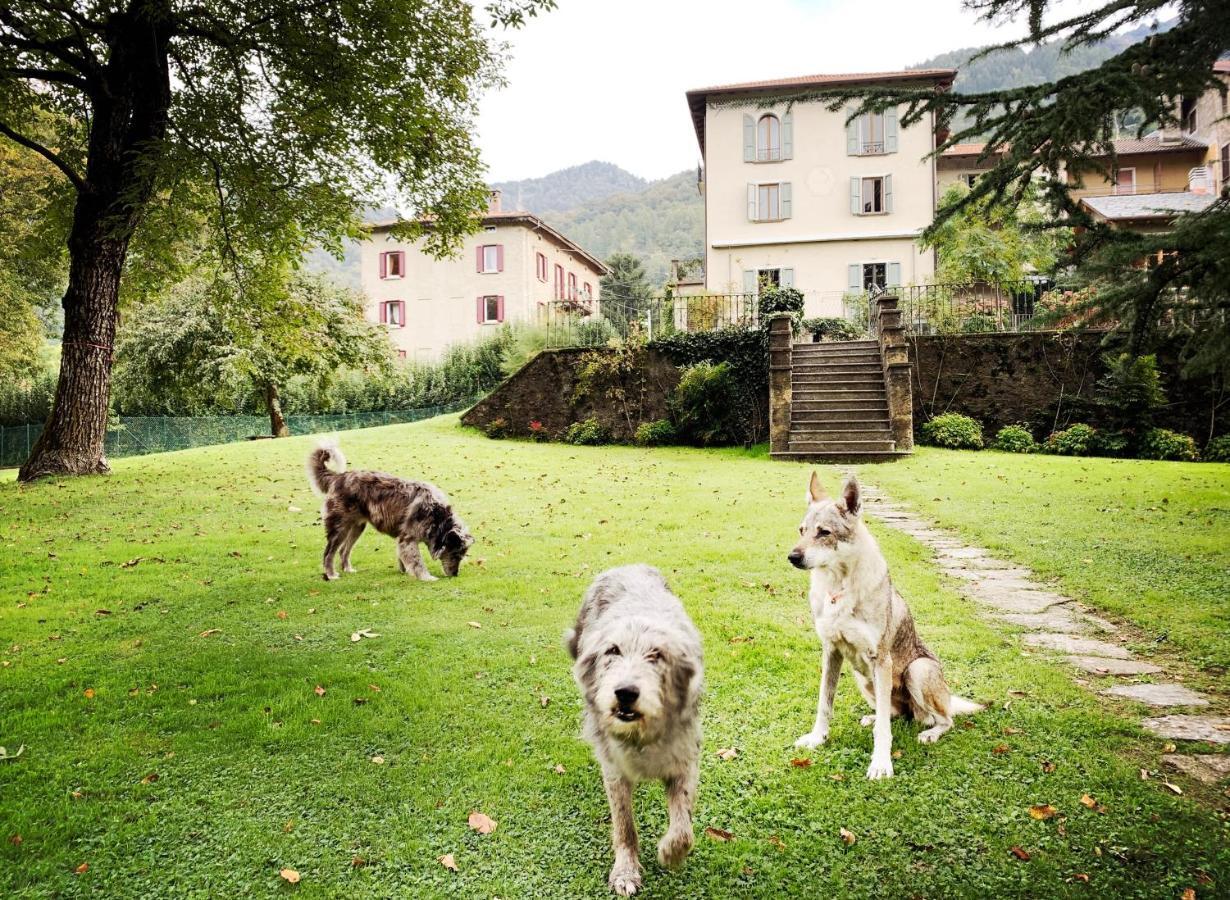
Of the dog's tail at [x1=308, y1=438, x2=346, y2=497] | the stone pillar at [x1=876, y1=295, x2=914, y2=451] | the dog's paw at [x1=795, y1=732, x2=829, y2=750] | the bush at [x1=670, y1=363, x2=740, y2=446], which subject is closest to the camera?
the dog's paw at [x1=795, y1=732, x2=829, y2=750]

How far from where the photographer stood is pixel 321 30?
11.3 m

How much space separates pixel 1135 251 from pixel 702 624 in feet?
13.0

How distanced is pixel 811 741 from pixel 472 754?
190 centimetres

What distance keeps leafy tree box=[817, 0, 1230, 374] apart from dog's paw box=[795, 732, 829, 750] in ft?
10.9

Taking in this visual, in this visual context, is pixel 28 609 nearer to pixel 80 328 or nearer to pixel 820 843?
pixel 820 843

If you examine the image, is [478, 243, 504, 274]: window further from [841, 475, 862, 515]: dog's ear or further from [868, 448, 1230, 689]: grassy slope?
[841, 475, 862, 515]: dog's ear

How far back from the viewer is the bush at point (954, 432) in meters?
16.9

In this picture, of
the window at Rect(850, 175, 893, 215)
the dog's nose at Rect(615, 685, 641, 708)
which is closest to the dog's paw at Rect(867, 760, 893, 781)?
the dog's nose at Rect(615, 685, 641, 708)

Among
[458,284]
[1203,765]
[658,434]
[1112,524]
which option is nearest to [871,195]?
[658,434]

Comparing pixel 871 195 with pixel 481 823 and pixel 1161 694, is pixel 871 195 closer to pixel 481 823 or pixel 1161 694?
pixel 1161 694

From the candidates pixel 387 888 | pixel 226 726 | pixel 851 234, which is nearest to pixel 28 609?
pixel 226 726

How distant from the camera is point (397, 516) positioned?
7.47 m

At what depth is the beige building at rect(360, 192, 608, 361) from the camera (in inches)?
1471

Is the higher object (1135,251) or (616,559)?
(1135,251)
